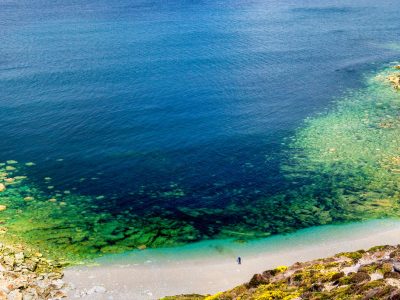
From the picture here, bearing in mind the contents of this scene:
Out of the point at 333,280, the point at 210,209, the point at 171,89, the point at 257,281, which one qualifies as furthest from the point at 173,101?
the point at 333,280

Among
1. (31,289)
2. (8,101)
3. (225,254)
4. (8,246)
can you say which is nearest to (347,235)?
(225,254)

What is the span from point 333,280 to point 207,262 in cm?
1675

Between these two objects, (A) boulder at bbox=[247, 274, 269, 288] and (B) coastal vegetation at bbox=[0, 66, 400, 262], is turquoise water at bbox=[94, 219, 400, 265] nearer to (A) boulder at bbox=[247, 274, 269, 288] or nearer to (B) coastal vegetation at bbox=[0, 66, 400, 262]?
(B) coastal vegetation at bbox=[0, 66, 400, 262]

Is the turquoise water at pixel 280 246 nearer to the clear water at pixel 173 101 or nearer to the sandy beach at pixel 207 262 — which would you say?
the sandy beach at pixel 207 262

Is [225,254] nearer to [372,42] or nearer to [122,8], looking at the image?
[372,42]

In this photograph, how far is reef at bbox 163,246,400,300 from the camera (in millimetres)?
30266

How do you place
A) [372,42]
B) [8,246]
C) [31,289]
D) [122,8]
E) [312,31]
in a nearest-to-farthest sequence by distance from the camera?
[31,289] < [8,246] < [372,42] < [312,31] < [122,8]

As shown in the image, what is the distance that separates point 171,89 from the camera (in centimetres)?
9669

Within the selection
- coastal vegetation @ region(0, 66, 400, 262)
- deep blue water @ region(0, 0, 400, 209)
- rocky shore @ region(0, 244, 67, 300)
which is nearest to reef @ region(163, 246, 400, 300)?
coastal vegetation @ region(0, 66, 400, 262)

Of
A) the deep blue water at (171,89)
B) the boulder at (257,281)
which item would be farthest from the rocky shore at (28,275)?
the boulder at (257,281)

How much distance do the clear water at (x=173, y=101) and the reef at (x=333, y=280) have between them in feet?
40.8

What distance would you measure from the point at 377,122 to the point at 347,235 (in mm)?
36361

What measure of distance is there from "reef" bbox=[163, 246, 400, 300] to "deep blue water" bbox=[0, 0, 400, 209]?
18831 mm

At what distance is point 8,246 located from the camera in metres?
48.5
